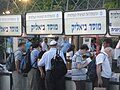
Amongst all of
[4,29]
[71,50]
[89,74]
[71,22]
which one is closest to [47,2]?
[71,50]

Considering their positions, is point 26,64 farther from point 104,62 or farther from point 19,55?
point 104,62

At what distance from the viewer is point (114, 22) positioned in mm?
8273

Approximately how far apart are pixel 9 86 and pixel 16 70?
0.95 m

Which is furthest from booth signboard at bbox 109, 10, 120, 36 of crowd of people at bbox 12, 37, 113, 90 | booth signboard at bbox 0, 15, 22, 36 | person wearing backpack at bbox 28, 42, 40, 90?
booth signboard at bbox 0, 15, 22, 36

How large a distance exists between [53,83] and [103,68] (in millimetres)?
1446

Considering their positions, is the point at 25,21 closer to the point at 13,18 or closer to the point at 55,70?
the point at 13,18

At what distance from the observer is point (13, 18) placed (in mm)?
9977

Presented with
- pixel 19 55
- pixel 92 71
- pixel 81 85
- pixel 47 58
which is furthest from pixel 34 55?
pixel 92 71

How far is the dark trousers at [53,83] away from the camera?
873 cm

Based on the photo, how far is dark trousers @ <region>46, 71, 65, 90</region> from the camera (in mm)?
8734

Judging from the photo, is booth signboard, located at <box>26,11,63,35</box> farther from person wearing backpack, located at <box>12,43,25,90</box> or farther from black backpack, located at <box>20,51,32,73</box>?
black backpack, located at <box>20,51,32,73</box>

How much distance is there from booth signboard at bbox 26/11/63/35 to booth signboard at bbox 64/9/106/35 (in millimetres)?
217

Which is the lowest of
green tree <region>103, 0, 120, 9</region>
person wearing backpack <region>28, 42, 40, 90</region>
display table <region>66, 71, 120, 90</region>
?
display table <region>66, 71, 120, 90</region>

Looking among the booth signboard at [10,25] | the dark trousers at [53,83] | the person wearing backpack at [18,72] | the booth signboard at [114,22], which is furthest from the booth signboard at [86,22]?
the booth signboard at [10,25]
